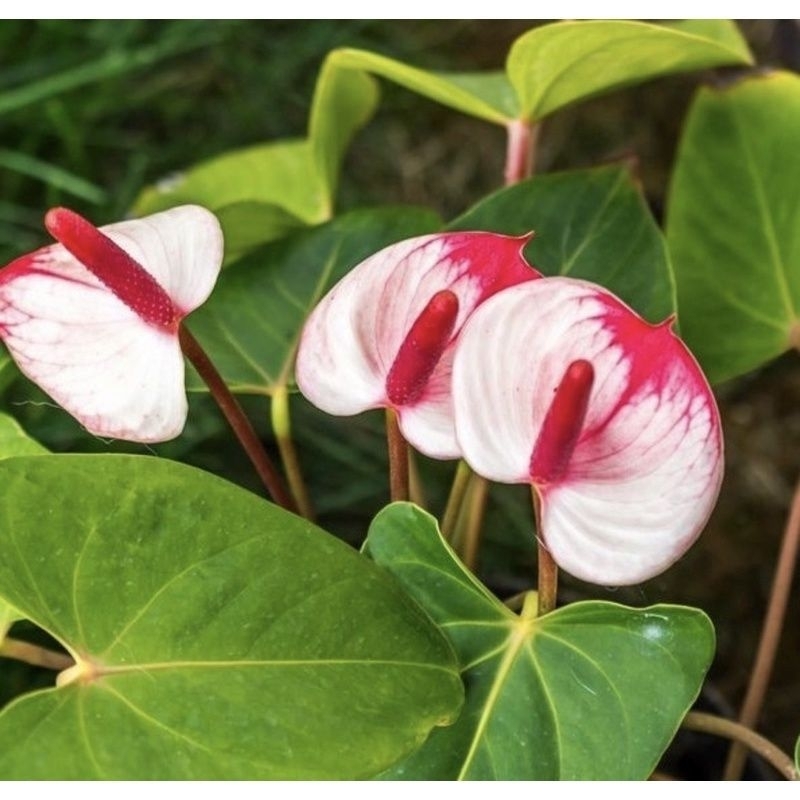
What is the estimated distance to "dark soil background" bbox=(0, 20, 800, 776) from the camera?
929 millimetres

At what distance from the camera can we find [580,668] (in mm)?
441

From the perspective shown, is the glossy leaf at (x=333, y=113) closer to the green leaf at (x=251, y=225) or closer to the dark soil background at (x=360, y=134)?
the green leaf at (x=251, y=225)

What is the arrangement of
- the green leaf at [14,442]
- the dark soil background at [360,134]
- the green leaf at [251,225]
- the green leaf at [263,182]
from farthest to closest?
the dark soil background at [360,134] → the green leaf at [263,182] → the green leaf at [251,225] → the green leaf at [14,442]

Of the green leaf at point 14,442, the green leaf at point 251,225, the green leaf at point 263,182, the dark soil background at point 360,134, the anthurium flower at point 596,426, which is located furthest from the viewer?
the dark soil background at point 360,134

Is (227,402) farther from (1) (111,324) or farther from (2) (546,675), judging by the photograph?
(2) (546,675)

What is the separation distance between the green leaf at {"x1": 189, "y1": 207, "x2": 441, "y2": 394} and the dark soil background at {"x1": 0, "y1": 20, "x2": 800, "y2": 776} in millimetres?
364

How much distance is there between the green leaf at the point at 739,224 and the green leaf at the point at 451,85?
11cm

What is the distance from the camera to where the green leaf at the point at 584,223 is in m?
0.56

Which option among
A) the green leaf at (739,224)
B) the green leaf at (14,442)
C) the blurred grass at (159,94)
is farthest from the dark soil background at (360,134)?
the green leaf at (14,442)
